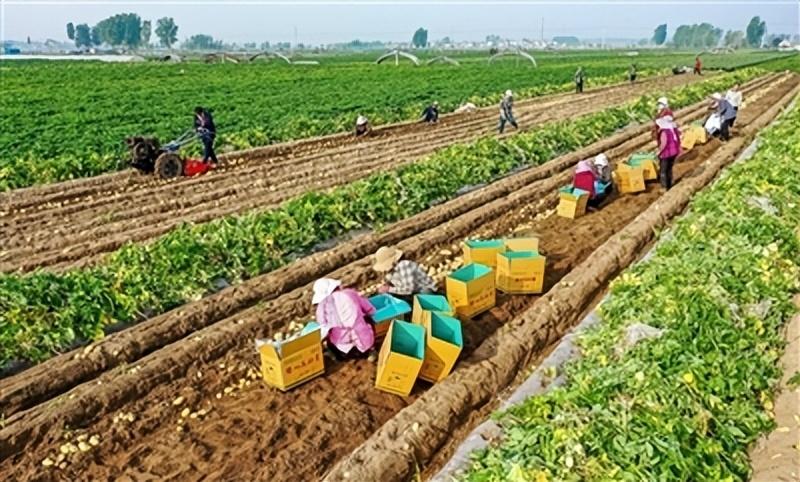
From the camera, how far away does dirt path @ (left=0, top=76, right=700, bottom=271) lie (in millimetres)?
9922

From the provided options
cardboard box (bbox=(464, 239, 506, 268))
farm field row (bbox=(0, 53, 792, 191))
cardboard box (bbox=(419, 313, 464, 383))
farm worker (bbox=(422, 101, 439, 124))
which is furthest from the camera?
farm worker (bbox=(422, 101, 439, 124))

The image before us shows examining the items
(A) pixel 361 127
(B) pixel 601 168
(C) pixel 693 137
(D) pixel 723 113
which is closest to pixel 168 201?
(B) pixel 601 168

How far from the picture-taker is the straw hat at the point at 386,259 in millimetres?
Result: 8445

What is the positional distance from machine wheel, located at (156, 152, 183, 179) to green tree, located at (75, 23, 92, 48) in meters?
203

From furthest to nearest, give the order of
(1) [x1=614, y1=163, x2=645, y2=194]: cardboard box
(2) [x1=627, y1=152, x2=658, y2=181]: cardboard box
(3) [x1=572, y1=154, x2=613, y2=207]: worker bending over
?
(2) [x1=627, y1=152, x2=658, y2=181]: cardboard box
(1) [x1=614, y1=163, x2=645, y2=194]: cardboard box
(3) [x1=572, y1=154, x2=613, y2=207]: worker bending over

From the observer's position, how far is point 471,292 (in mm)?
7496

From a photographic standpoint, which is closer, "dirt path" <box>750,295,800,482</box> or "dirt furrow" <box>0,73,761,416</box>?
"dirt path" <box>750,295,800,482</box>

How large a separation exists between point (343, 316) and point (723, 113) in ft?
47.4

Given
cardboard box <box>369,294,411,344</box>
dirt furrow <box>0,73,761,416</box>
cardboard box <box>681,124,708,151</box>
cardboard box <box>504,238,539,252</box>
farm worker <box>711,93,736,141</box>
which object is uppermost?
farm worker <box>711,93,736,141</box>

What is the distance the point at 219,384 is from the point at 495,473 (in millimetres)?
3088

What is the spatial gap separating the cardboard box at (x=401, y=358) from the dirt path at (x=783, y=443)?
262cm

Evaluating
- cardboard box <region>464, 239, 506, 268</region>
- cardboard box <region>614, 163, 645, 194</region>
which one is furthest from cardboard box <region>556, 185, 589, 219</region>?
cardboard box <region>464, 239, 506, 268</region>

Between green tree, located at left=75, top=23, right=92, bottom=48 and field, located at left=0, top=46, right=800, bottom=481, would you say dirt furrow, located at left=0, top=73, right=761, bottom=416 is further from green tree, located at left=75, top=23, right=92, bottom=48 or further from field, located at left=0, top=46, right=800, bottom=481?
green tree, located at left=75, top=23, right=92, bottom=48

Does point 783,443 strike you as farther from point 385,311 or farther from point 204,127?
point 204,127
